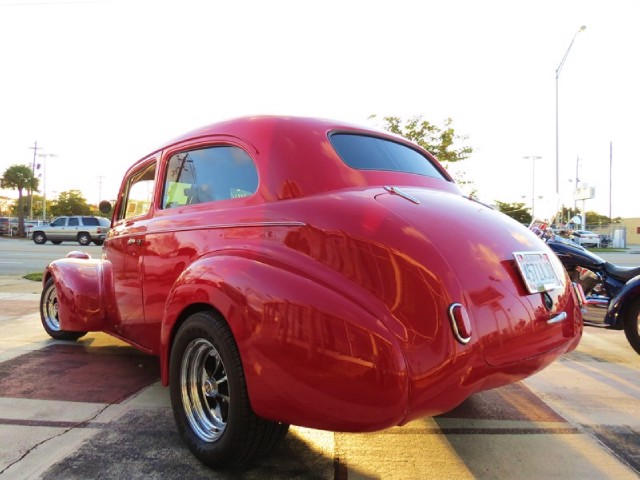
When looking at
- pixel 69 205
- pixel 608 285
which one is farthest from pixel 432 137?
pixel 69 205

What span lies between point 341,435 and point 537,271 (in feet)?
4.83

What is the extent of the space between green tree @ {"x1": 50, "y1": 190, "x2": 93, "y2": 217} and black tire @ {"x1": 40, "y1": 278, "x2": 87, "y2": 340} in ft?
245

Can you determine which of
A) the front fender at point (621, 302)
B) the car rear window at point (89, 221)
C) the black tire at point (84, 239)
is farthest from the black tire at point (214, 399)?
the car rear window at point (89, 221)

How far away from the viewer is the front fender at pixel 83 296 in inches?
167

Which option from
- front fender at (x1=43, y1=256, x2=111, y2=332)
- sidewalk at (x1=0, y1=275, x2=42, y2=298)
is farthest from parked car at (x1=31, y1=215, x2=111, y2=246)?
front fender at (x1=43, y1=256, x2=111, y2=332)

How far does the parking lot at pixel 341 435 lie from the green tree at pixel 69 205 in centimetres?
7671

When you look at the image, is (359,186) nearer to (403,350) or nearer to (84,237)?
(403,350)

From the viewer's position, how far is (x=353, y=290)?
2.07m

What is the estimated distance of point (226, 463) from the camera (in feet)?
7.86

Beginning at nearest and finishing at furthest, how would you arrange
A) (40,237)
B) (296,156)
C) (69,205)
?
(296,156)
(40,237)
(69,205)

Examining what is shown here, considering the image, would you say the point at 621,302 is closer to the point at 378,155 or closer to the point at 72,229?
the point at 378,155

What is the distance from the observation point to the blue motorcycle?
16.0ft

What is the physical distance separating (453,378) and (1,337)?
5.19 metres

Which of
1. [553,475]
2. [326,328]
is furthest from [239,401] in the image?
[553,475]
